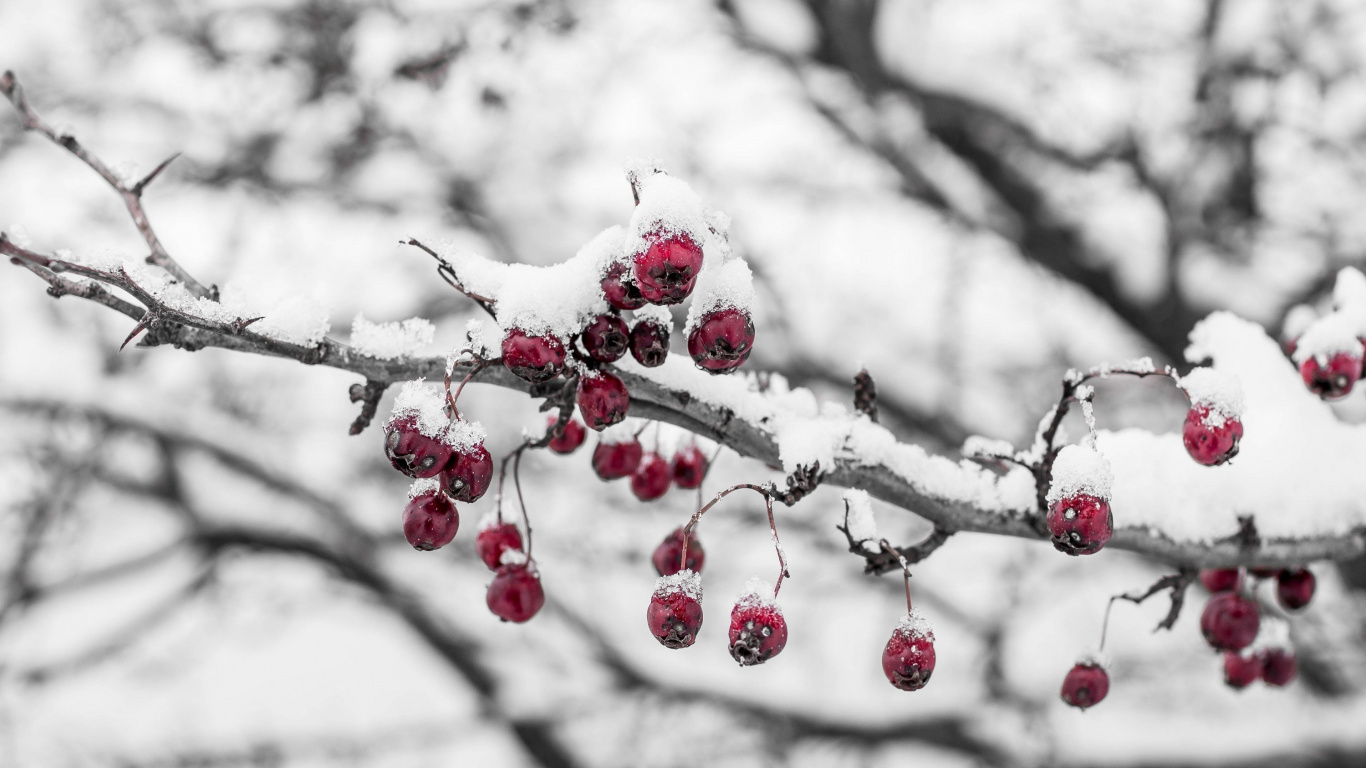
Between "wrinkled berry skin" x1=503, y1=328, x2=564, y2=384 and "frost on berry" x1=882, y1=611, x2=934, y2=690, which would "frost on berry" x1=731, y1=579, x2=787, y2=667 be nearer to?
"frost on berry" x1=882, y1=611, x2=934, y2=690

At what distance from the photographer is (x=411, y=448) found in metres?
1.37

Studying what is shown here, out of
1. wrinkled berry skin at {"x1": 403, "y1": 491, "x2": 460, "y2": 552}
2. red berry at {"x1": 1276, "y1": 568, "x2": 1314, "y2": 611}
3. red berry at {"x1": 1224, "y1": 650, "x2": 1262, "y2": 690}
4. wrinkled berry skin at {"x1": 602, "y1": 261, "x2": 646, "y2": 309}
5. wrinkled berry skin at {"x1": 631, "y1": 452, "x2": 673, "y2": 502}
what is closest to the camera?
wrinkled berry skin at {"x1": 602, "y1": 261, "x2": 646, "y2": 309}

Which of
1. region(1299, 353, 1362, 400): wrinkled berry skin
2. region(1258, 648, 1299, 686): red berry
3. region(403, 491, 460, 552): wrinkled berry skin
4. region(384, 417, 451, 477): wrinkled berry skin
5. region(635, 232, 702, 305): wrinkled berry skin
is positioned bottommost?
region(403, 491, 460, 552): wrinkled berry skin

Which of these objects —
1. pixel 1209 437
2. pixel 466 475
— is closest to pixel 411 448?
pixel 466 475

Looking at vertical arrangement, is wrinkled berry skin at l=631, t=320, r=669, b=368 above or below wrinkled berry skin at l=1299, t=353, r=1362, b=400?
below

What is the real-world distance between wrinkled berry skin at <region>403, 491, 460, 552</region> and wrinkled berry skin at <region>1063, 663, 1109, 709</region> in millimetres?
1500

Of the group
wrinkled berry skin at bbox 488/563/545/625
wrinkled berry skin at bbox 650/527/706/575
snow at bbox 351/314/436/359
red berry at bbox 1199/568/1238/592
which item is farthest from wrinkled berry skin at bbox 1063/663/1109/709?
snow at bbox 351/314/436/359

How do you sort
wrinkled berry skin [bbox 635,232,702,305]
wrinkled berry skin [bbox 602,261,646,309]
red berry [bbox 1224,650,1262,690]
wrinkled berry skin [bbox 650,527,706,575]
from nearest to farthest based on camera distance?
1. wrinkled berry skin [bbox 635,232,702,305]
2. wrinkled berry skin [bbox 602,261,646,309]
3. wrinkled berry skin [bbox 650,527,706,575]
4. red berry [bbox 1224,650,1262,690]

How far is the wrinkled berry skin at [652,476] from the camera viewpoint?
208 centimetres

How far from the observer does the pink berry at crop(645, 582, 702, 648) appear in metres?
1.52

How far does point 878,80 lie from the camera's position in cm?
630

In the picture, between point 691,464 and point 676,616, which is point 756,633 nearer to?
point 676,616

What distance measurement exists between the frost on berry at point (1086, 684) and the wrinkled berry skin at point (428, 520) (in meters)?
1.50

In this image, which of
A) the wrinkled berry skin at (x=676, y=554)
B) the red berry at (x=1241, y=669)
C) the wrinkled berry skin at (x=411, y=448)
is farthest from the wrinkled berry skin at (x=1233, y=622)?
the wrinkled berry skin at (x=411, y=448)
